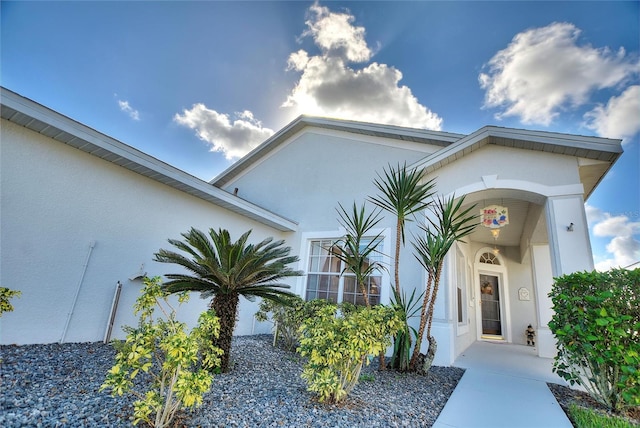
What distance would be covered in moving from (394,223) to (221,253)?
4.80m

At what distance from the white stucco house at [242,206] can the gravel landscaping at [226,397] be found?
1061mm

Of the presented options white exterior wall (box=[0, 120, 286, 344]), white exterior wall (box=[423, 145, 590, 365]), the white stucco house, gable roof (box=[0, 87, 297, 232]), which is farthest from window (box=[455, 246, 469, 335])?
white exterior wall (box=[0, 120, 286, 344])

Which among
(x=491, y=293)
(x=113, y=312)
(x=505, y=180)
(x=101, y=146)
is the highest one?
(x=505, y=180)

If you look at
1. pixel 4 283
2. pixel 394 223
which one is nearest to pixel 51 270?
pixel 4 283

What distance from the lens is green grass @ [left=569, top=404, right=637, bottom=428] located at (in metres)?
3.10

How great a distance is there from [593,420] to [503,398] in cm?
110

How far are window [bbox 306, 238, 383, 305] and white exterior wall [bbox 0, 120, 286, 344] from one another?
155 inches

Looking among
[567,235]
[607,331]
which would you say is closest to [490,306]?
[567,235]

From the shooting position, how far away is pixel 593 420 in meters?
3.24

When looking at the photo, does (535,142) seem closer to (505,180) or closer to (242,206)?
(505,180)

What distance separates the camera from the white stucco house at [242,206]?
4480mm

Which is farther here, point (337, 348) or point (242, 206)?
point (242, 206)

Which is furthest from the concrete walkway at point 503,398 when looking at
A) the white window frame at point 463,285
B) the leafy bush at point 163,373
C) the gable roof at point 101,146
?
the gable roof at point 101,146

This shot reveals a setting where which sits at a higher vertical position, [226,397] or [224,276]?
[224,276]
